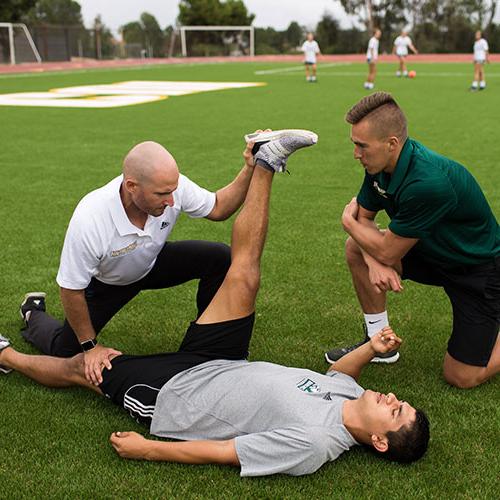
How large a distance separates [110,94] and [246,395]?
2083 centimetres

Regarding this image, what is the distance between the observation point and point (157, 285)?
443 centimetres

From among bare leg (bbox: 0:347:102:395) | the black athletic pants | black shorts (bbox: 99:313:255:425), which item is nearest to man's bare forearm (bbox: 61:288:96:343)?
bare leg (bbox: 0:347:102:395)

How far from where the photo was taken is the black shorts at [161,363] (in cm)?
355

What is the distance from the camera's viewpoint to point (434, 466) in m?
3.31

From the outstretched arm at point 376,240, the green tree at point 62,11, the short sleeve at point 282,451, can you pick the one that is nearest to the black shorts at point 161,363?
the short sleeve at point 282,451

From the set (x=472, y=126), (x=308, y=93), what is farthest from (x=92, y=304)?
(x=308, y=93)

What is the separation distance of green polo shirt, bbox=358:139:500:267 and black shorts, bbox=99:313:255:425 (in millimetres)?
1014

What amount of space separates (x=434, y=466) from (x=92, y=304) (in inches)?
83.4

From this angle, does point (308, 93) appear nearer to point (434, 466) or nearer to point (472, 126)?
point (472, 126)

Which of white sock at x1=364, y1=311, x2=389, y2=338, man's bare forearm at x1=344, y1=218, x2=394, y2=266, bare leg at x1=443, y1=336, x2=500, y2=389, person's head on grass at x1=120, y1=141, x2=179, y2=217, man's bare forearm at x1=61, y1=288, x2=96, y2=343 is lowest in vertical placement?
bare leg at x1=443, y1=336, x2=500, y2=389

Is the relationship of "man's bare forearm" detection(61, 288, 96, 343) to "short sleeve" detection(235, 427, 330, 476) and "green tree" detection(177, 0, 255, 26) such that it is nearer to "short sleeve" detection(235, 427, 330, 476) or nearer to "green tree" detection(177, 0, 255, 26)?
"short sleeve" detection(235, 427, 330, 476)

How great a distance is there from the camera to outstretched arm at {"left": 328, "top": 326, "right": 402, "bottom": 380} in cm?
362

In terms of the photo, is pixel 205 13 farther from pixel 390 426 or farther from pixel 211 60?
pixel 390 426

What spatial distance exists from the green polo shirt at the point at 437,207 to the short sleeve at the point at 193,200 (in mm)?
959
